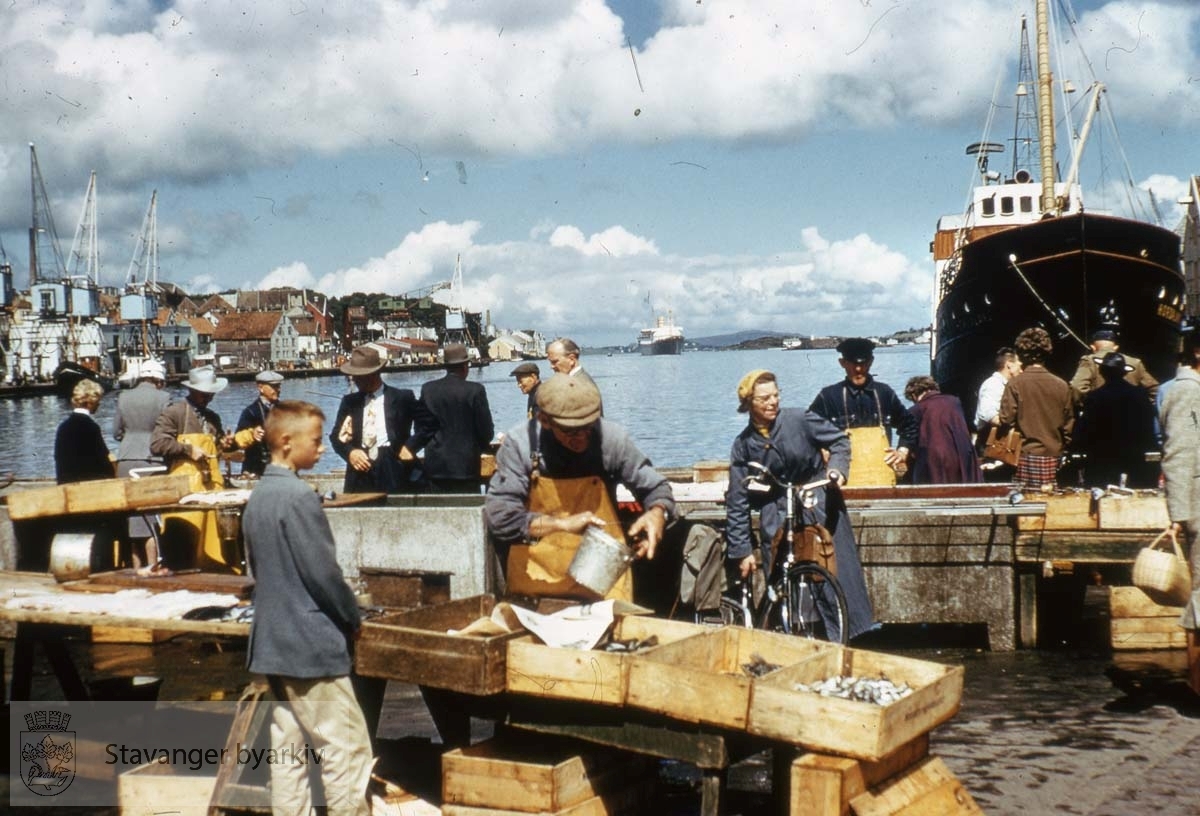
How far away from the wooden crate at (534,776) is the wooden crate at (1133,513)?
4.85m

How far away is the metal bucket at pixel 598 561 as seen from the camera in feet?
17.3

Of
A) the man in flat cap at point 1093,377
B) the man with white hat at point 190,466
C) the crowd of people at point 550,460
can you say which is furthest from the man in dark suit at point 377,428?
the man in flat cap at point 1093,377

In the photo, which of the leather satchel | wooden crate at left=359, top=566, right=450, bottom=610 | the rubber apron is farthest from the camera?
the leather satchel

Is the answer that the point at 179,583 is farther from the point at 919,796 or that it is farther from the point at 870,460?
the point at 870,460

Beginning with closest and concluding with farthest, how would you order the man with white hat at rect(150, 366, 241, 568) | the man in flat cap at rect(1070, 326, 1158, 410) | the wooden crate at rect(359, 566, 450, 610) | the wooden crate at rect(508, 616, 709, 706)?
the wooden crate at rect(508, 616, 709, 706) < the wooden crate at rect(359, 566, 450, 610) < the man with white hat at rect(150, 366, 241, 568) < the man in flat cap at rect(1070, 326, 1158, 410)

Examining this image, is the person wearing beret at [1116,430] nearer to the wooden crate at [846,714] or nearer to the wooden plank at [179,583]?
the wooden crate at [846,714]

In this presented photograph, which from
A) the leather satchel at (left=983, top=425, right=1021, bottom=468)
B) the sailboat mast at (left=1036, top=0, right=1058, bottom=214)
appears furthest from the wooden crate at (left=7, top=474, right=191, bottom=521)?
the sailboat mast at (left=1036, top=0, right=1058, bottom=214)

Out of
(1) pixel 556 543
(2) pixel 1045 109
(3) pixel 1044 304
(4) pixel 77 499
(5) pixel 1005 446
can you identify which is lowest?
(1) pixel 556 543

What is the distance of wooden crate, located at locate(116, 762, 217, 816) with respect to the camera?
5180 millimetres

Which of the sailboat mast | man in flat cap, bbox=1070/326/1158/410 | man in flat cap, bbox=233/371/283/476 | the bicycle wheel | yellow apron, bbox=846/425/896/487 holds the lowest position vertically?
the bicycle wheel

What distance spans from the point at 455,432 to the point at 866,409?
377cm

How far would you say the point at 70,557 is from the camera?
652 cm

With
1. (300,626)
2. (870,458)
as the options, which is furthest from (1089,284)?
(300,626)

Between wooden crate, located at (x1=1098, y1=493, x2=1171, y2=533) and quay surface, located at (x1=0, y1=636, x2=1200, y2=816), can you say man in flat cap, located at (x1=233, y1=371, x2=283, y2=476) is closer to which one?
quay surface, located at (x1=0, y1=636, x2=1200, y2=816)
